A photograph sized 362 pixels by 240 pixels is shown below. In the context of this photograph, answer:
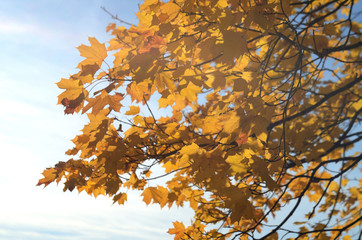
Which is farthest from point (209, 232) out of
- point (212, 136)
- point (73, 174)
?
point (73, 174)

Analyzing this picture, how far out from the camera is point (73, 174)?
3.33 metres

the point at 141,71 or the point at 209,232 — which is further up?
the point at 141,71

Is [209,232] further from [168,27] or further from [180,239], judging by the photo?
[168,27]

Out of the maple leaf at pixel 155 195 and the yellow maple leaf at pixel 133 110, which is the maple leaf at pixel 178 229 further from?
the yellow maple leaf at pixel 133 110

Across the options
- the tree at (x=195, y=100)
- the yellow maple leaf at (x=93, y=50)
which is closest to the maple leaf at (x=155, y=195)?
the tree at (x=195, y=100)

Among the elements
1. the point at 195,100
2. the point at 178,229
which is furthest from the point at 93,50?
the point at 178,229

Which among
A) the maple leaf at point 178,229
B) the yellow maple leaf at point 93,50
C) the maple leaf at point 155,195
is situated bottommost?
the maple leaf at point 178,229

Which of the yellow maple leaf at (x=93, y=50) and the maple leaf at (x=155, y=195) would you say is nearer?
the yellow maple leaf at (x=93, y=50)

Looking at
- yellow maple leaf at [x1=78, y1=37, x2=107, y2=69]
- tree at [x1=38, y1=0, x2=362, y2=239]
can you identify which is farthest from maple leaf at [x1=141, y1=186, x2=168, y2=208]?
yellow maple leaf at [x1=78, y1=37, x2=107, y2=69]

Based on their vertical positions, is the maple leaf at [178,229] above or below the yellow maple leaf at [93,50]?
below

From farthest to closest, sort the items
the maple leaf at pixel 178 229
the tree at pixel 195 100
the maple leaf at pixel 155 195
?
the maple leaf at pixel 178 229, the maple leaf at pixel 155 195, the tree at pixel 195 100

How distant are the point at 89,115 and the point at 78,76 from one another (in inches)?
22.5

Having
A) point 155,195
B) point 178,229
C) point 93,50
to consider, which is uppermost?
point 93,50

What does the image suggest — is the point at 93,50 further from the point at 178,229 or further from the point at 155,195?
the point at 178,229
